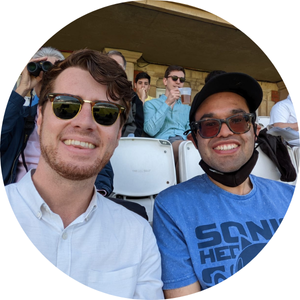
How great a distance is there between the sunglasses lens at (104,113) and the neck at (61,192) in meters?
0.28

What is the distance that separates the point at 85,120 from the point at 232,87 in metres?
0.82

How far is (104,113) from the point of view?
1112 millimetres

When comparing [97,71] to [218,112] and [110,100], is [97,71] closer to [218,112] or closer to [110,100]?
[110,100]

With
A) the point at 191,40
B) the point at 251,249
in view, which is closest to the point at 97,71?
the point at 251,249

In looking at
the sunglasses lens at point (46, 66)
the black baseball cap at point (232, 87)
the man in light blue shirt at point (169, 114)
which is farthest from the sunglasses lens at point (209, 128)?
the man in light blue shirt at point (169, 114)

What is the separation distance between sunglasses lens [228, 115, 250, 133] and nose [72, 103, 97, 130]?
2.38ft

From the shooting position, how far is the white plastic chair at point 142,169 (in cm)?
226

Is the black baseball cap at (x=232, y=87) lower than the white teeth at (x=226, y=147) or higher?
higher

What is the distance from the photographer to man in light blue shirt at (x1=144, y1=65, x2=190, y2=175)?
2.77m

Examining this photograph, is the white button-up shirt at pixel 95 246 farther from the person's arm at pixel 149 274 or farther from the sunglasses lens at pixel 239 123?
the sunglasses lens at pixel 239 123

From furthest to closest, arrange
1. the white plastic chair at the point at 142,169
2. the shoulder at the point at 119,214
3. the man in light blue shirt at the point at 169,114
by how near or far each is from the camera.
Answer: the man in light blue shirt at the point at 169,114 < the white plastic chair at the point at 142,169 < the shoulder at the point at 119,214

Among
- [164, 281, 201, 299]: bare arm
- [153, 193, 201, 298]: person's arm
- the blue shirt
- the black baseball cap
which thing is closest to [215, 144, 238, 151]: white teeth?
the black baseball cap

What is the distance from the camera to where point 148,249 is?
1128 millimetres

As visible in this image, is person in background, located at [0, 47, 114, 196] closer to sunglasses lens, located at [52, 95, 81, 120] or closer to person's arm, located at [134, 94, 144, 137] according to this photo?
sunglasses lens, located at [52, 95, 81, 120]
